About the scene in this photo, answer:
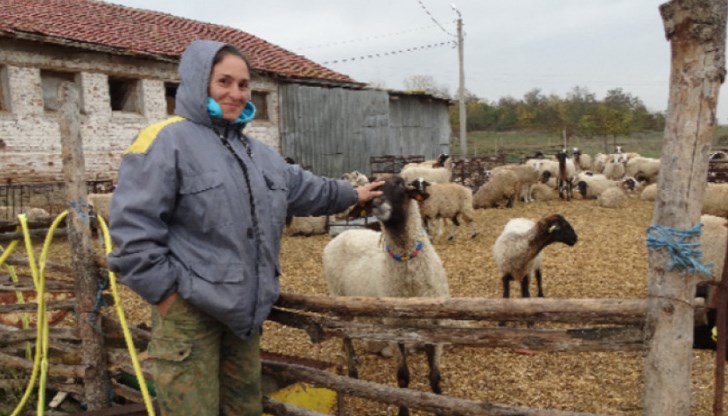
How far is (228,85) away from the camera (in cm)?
245

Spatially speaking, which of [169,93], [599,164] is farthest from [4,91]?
[599,164]

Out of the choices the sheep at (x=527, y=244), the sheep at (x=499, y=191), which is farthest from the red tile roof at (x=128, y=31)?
the sheep at (x=527, y=244)

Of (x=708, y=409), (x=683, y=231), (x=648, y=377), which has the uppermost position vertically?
(x=683, y=231)

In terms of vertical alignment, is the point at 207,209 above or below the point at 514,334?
above

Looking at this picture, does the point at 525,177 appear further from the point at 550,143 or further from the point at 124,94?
the point at 550,143

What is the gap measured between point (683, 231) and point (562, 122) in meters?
54.6

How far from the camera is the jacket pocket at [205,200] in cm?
226

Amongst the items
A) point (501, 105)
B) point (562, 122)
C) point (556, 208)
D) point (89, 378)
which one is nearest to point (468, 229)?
point (556, 208)

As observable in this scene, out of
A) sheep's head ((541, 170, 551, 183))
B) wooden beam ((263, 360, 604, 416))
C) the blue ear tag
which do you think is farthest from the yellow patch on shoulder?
sheep's head ((541, 170, 551, 183))

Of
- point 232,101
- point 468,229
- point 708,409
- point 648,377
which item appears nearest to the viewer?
point 648,377

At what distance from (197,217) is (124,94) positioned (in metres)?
16.2

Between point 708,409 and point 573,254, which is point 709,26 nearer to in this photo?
point 708,409

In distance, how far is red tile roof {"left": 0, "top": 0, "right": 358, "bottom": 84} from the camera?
47.8ft

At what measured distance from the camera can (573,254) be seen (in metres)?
9.99
